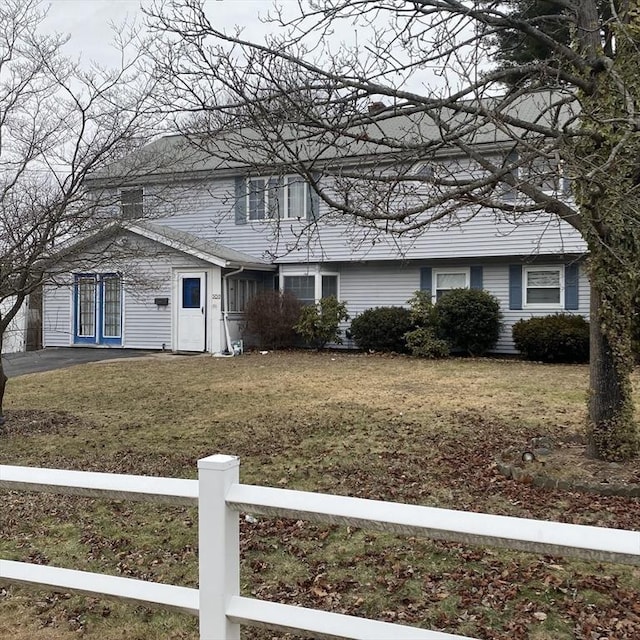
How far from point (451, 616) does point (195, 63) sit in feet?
15.7

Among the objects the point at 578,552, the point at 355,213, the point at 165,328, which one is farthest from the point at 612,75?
the point at 165,328

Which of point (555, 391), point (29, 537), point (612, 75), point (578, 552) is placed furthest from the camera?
point (555, 391)

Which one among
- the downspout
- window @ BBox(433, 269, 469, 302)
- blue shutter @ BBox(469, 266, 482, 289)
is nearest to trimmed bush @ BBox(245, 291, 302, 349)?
the downspout

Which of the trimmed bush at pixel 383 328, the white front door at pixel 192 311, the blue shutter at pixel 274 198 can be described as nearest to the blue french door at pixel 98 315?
the white front door at pixel 192 311

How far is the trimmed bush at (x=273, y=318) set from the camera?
18.5 meters

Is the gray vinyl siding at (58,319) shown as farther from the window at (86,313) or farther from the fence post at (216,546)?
the fence post at (216,546)

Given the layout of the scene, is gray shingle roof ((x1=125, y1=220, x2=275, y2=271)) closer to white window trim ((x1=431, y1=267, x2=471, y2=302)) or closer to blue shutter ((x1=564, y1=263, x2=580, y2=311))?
white window trim ((x1=431, y1=267, x2=471, y2=302))

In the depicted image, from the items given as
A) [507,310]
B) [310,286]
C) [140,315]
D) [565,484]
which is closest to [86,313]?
[140,315]

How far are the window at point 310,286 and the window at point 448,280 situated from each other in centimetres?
297

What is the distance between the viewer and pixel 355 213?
18.2ft

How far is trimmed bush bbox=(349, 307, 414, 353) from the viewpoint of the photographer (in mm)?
17453

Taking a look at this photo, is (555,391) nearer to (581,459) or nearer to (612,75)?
(581,459)

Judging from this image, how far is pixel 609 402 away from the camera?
20.4 feet

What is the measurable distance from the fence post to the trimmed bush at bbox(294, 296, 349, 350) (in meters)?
15.7
